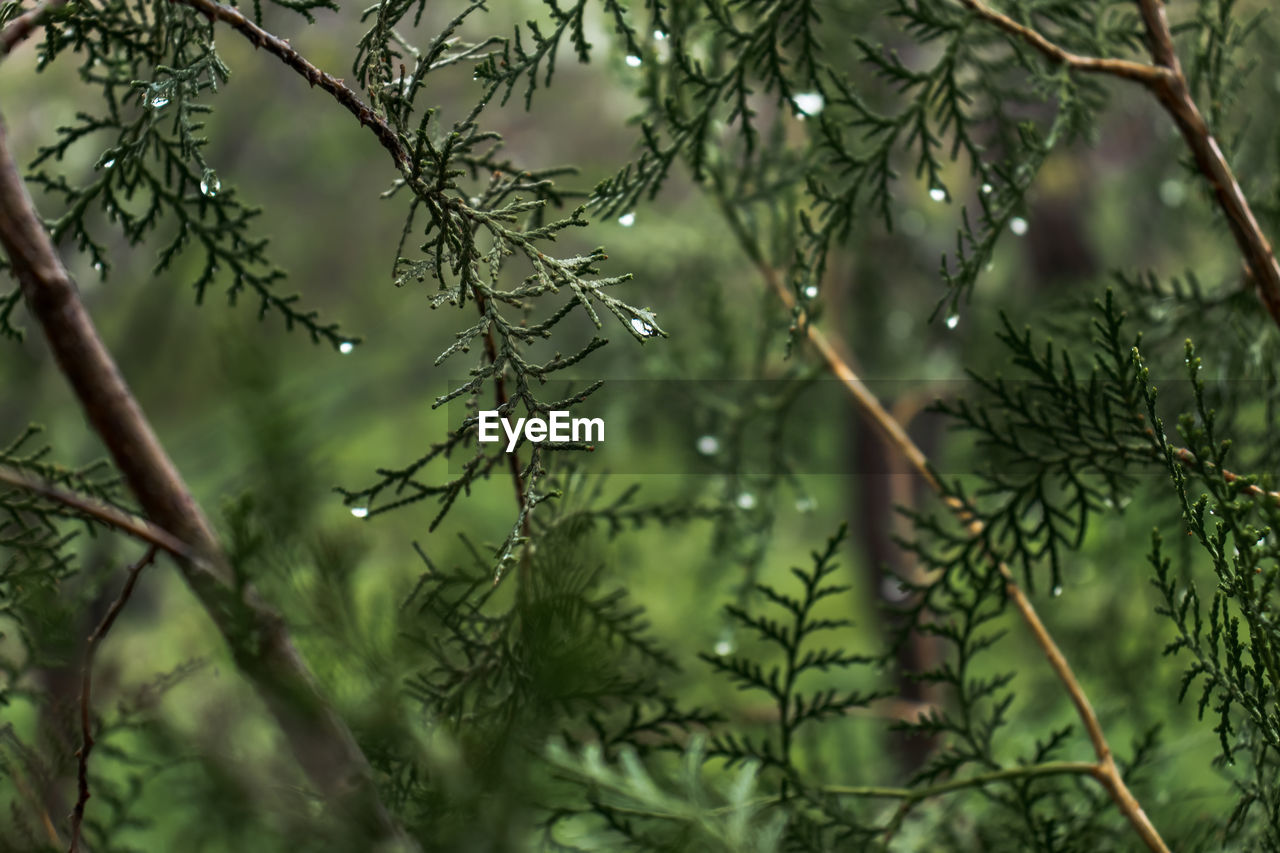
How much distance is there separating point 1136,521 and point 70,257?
8.10ft

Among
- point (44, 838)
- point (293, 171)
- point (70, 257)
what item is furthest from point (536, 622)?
point (293, 171)

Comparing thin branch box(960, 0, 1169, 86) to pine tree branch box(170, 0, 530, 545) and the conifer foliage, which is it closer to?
the conifer foliage

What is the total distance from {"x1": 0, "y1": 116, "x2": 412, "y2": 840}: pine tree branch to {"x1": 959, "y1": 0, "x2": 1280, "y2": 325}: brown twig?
0.67 metres

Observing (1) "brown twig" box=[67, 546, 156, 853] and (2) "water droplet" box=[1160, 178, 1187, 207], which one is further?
(2) "water droplet" box=[1160, 178, 1187, 207]

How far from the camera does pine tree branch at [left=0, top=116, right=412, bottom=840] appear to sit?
0.55 metres

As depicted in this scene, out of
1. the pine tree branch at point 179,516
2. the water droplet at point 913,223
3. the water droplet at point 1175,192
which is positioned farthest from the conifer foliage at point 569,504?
the water droplet at point 913,223

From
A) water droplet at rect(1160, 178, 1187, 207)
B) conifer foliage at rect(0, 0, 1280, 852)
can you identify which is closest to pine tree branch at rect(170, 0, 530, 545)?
conifer foliage at rect(0, 0, 1280, 852)

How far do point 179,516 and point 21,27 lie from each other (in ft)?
0.99

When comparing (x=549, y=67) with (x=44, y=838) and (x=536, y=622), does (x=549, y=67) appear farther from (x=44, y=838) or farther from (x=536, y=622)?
(x=44, y=838)

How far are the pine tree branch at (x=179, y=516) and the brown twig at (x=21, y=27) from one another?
0.16 ft

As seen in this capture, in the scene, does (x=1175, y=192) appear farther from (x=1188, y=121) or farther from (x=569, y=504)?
(x=569, y=504)

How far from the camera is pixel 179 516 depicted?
0.60 m

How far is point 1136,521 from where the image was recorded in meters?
1.93

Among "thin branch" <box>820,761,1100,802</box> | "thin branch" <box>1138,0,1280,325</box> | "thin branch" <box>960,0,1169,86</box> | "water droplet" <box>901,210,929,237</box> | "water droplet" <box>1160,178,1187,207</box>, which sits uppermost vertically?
"water droplet" <box>901,210,929,237</box>
